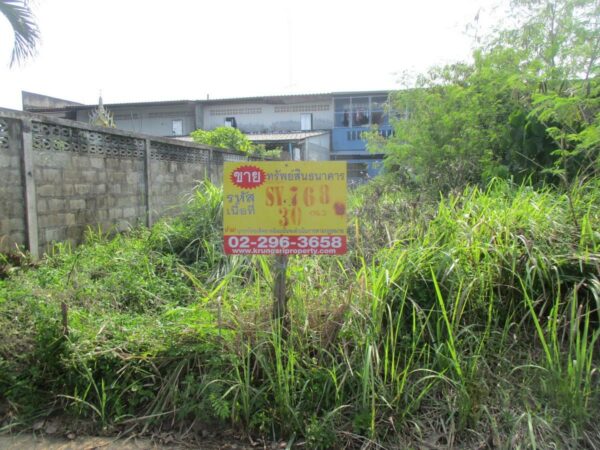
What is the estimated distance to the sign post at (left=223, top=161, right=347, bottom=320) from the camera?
2.77 m

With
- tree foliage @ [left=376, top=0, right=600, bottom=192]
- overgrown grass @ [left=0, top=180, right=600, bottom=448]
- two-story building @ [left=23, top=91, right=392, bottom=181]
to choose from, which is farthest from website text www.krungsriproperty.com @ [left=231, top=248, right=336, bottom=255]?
two-story building @ [left=23, top=91, right=392, bottom=181]

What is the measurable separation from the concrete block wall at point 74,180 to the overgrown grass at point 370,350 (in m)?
1.83

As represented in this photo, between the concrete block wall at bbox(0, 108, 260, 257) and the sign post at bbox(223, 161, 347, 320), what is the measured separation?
132 inches

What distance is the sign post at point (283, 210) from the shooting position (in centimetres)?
277

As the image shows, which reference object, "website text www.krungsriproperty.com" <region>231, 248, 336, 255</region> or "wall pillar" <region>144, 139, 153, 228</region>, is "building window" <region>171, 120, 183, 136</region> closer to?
"wall pillar" <region>144, 139, 153, 228</region>

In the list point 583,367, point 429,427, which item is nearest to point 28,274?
point 429,427

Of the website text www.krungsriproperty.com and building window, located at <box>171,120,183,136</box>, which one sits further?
building window, located at <box>171,120,183,136</box>

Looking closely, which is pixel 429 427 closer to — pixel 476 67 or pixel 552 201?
pixel 552 201

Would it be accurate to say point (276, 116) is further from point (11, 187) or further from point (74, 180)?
point (11, 187)

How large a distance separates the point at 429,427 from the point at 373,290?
2.69ft

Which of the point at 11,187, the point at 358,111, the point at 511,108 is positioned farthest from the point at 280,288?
the point at 358,111

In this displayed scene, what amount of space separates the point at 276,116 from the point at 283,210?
22937 mm

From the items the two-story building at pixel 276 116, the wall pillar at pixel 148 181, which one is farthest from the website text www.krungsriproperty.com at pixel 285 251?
the two-story building at pixel 276 116

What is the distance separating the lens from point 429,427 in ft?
7.75
